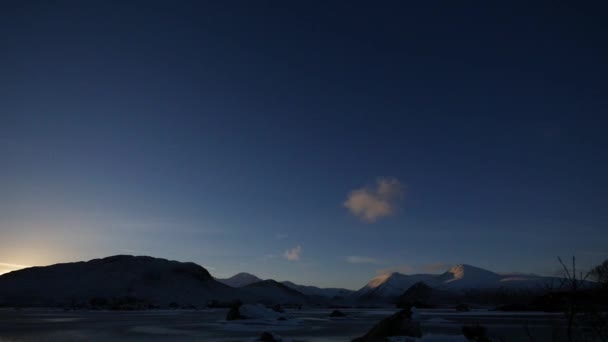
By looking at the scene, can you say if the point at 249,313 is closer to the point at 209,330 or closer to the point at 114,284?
the point at 209,330

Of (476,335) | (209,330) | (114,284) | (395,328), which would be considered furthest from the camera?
(114,284)

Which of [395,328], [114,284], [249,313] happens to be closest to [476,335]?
[395,328]

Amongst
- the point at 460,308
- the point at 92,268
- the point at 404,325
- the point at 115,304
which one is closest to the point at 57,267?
the point at 92,268

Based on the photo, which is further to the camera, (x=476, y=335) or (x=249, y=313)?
(x=249, y=313)

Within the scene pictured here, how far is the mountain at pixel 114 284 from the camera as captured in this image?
432ft

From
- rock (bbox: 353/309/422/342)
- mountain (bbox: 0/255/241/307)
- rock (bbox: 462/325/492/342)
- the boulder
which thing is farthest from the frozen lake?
mountain (bbox: 0/255/241/307)

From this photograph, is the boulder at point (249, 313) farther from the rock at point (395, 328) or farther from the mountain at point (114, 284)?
the mountain at point (114, 284)

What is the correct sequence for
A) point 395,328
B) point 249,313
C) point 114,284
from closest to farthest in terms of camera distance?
point 395,328 < point 249,313 < point 114,284

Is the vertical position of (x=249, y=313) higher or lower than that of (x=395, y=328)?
higher

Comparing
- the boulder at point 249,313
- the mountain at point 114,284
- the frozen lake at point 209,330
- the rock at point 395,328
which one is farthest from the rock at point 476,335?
the mountain at point 114,284

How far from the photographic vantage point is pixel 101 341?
940 inches

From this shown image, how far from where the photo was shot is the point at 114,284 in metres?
146

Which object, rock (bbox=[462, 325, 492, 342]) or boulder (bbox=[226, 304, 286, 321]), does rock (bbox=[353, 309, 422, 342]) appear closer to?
rock (bbox=[462, 325, 492, 342])

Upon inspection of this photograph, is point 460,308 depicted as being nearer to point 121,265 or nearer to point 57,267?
point 121,265
